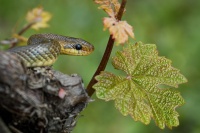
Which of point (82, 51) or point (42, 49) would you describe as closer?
point (42, 49)

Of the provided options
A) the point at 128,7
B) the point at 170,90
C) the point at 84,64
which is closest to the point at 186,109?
the point at 84,64

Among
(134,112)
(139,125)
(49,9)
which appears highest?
(134,112)

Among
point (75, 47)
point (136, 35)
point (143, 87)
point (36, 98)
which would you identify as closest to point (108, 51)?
point (143, 87)

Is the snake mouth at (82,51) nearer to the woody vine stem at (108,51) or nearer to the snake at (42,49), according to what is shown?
the snake at (42,49)

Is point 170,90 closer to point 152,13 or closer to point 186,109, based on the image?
point 186,109

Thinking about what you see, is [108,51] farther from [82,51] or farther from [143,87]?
[82,51]
